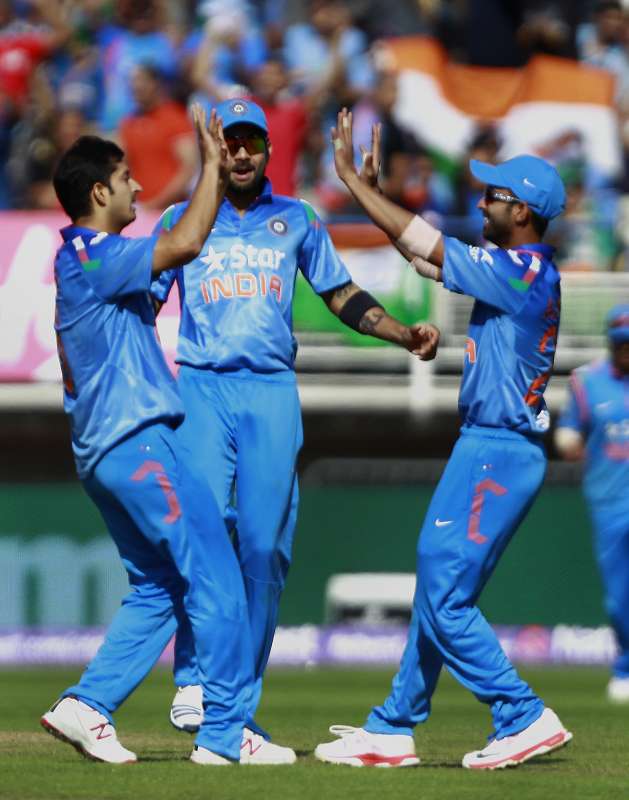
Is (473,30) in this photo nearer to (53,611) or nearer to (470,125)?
(470,125)

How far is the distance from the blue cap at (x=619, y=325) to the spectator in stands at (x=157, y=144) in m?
Answer: 4.74

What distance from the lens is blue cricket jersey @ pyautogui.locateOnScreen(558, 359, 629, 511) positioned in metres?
13.0

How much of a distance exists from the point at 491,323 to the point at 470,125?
31.9ft

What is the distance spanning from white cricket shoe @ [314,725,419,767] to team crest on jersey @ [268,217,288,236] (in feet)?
6.97

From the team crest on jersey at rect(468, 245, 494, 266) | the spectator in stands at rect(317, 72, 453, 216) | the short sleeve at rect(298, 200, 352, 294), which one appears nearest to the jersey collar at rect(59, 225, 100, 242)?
the short sleeve at rect(298, 200, 352, 294)

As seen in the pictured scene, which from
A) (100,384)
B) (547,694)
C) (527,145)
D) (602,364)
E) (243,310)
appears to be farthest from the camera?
(527,145)

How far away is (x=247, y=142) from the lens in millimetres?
8414

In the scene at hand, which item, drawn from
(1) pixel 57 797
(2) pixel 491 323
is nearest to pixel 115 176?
(2) pixel 491 323

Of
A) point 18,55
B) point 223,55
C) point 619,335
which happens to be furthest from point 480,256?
point 18,55

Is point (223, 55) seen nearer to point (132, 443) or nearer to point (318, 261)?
point (318, 261)

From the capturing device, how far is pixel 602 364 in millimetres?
13273

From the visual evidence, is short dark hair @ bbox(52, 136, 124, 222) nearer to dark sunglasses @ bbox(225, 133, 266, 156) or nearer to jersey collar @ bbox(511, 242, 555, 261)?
dark sunglasses @ bbox(225, 133, 266, 156)

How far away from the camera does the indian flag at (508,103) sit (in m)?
17.1

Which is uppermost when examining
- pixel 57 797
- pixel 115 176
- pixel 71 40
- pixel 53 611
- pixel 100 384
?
pixel 71 40
